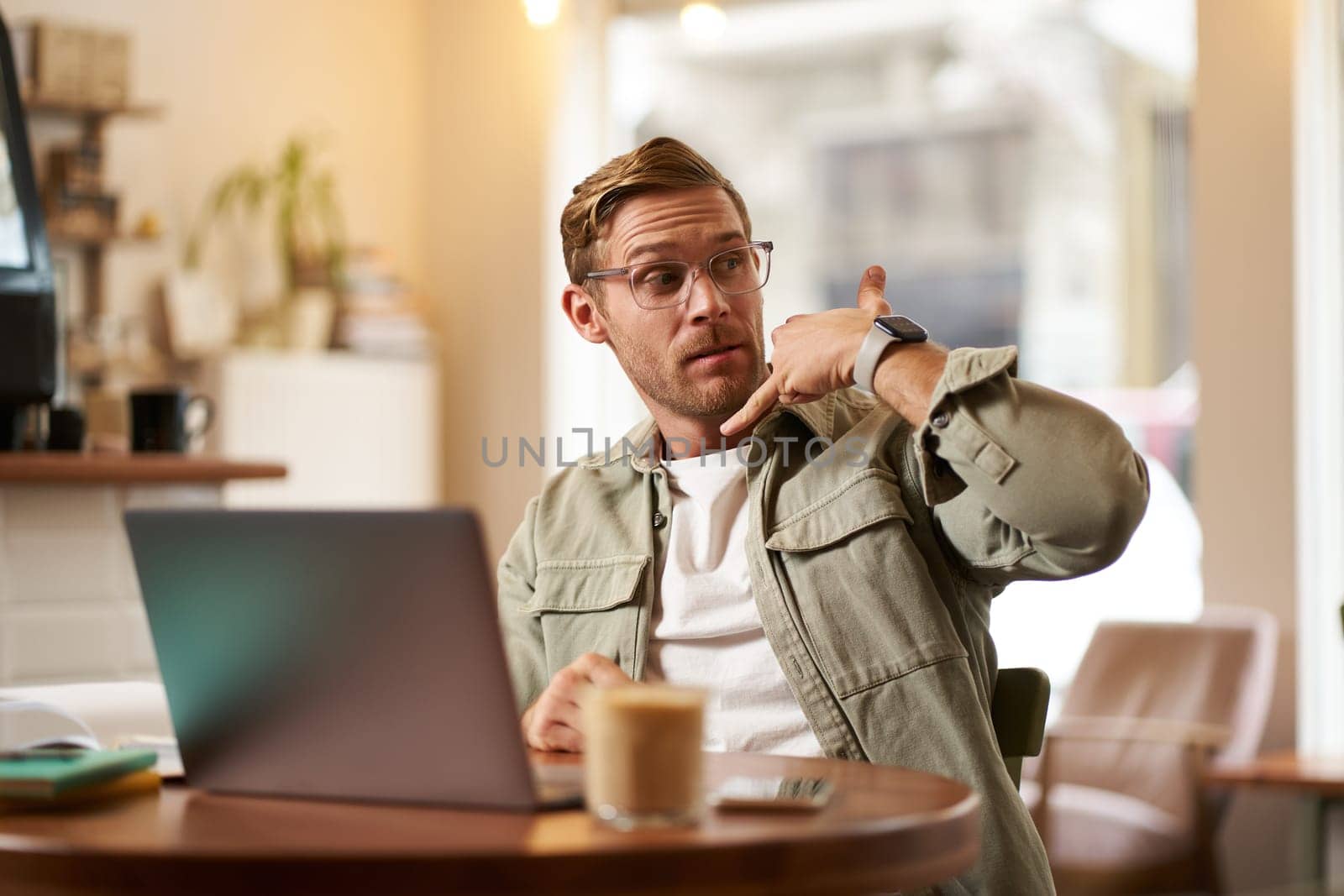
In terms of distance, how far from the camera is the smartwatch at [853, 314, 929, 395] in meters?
1.32

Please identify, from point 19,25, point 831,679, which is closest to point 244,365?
point 19,25

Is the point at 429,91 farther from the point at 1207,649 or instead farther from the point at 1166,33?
the point at 1166,33

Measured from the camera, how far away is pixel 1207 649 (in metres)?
3.40

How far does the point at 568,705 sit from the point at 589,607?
313 mm

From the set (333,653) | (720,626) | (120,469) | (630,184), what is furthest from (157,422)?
(333,653)

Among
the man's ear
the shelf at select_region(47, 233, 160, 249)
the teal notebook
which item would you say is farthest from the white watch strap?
the shelf at select_region(47, 233, 160, 249)

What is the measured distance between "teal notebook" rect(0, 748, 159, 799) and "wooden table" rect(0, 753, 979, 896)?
0.02 meters

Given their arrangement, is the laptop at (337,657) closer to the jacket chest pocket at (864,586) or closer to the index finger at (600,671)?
the index finger at (600,671)

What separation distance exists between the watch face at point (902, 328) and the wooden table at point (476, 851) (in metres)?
0.47

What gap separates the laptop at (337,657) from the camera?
0.90 metres

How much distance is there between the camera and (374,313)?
15.1ft

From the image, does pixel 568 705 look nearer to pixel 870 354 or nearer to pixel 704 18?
pixel 870 354

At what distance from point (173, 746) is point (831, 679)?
0.59m

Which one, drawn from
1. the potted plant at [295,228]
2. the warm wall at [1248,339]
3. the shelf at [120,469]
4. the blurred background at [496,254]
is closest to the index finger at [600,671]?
the shelf at [120,469]
